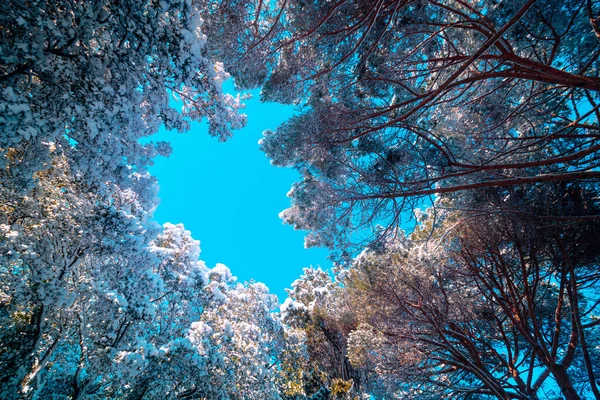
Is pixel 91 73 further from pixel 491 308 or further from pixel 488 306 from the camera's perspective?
pixel 488 306

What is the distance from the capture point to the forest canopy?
2.98 meters

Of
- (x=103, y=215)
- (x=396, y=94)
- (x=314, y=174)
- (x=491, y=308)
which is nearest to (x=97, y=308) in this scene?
(x=103, y=215)

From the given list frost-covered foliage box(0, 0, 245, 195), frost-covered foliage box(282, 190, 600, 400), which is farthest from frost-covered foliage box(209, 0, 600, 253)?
frost-covered foliage box(0, 0, 245, 195)

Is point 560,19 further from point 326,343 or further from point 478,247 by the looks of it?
point 326,343

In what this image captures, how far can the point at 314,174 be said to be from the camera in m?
6.96

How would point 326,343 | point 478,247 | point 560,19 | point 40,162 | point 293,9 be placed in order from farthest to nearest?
1. point 326,343
2. point 478,247
3. point 293,9
4. point 560,19
5. point 40,162

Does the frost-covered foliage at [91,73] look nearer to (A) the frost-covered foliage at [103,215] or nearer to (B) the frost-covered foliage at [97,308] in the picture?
(A) the frost-covered foliage at [103,215]

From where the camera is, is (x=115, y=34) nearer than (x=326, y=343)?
Yes

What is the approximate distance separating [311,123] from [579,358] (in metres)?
9.83

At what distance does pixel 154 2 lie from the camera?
252 centimetres

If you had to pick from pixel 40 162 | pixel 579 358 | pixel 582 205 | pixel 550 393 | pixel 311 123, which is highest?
pixel 311 123

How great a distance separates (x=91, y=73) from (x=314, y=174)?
504 centimetres

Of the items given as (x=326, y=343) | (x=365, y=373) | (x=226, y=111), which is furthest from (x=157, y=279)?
Result: (x=326, y=343)

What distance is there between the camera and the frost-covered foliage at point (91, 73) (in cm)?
229
